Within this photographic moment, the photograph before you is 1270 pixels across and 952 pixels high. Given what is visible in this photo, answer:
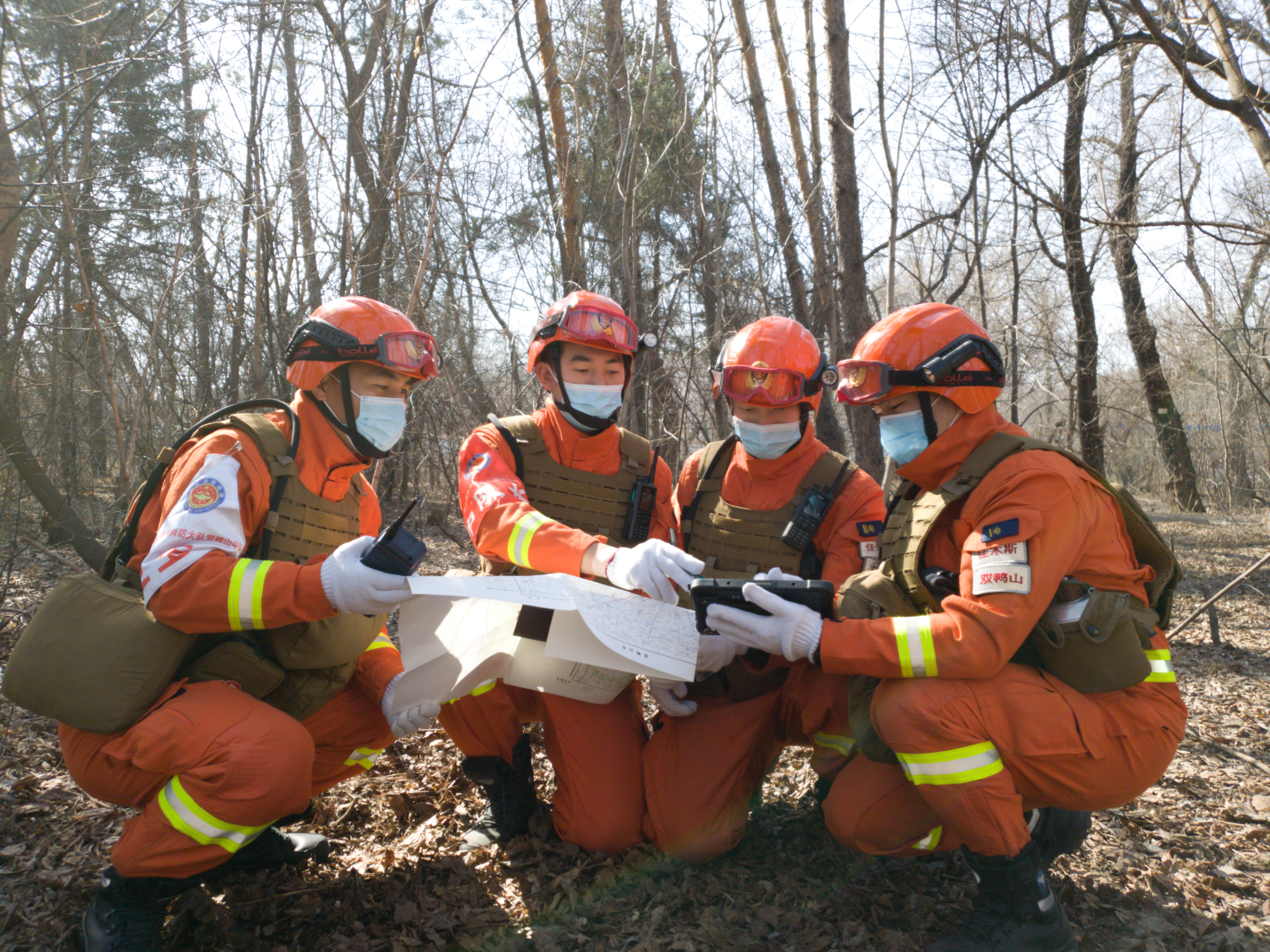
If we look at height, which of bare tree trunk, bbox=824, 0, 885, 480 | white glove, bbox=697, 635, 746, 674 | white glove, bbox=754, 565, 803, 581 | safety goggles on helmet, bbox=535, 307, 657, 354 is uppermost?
bare tree trunk, bbox=824, 0, 885, 480

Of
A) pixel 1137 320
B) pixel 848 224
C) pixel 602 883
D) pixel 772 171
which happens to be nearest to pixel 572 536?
pixel 602 883

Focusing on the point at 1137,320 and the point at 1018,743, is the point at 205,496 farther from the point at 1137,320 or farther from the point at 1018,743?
the point at 1137,320

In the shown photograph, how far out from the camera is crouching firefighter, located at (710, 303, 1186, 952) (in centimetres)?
240

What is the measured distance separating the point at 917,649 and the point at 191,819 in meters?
2.30

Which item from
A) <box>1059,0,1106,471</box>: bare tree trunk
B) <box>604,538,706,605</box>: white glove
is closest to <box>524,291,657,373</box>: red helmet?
<box>604,538,706,605</box>: white glove

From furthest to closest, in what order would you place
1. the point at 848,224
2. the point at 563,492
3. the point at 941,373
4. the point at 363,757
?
1. the point at 848,224
2. the point at 563,492
3. the point at 363,757
4. the point at 941,373

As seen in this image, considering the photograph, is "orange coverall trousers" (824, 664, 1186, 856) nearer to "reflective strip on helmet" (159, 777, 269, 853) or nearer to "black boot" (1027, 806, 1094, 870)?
"black boot" (1027, 806, 1094, 870)

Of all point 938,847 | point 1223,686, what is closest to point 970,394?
point 938,847

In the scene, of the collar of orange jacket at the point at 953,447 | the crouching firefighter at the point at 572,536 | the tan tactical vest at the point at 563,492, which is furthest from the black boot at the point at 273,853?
the collar of orange jacket at the point at 953,447

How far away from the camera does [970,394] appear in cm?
276

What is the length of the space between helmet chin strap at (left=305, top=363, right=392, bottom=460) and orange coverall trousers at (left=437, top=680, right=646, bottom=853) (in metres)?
1.17

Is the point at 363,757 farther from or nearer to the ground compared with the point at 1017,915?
farther from the ground

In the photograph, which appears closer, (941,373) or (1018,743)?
(1018,743)

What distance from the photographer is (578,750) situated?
3.28 meters
